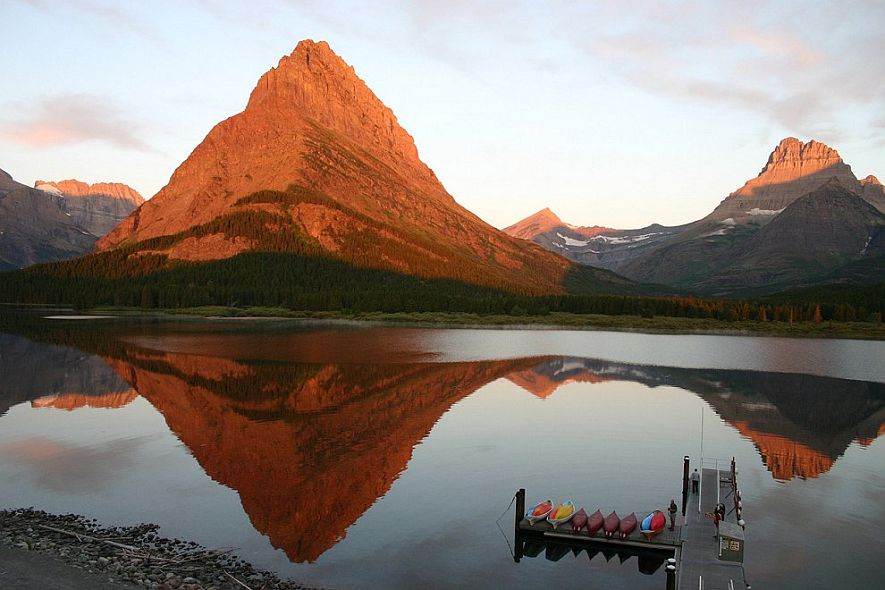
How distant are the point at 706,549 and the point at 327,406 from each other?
43.0 m

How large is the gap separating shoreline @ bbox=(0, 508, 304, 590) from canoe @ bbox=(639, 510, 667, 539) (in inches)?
679

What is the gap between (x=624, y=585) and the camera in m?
31.0

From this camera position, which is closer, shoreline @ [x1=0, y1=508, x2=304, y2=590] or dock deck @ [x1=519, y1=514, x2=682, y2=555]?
shoreline @ [x1=0, y1=508, x2=304, y2=590]

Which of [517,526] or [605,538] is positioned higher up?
[517,526]

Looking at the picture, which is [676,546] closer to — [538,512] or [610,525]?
[610,525]

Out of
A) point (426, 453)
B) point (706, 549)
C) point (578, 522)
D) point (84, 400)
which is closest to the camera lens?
point (706, 549)

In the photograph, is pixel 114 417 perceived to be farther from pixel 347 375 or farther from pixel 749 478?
pixel 749 478

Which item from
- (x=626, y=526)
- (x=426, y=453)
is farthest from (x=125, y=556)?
(x=426, y=453)

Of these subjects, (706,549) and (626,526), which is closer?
(706,549)

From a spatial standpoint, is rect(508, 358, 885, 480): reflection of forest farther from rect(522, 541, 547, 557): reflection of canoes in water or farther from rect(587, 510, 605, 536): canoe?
rect(522, 541, 547, 557): reflection of canoes in water

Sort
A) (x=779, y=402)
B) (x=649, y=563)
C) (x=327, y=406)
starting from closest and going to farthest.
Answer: (x=649, y=563) → (x=327, y=406) → (x=779, y=402)

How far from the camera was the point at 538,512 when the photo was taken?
36.4 metres

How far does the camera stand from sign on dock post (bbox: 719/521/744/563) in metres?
32.3

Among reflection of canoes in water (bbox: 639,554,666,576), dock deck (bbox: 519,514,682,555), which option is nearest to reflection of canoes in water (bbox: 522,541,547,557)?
dock deck (bbox: 519,514,682,555)
